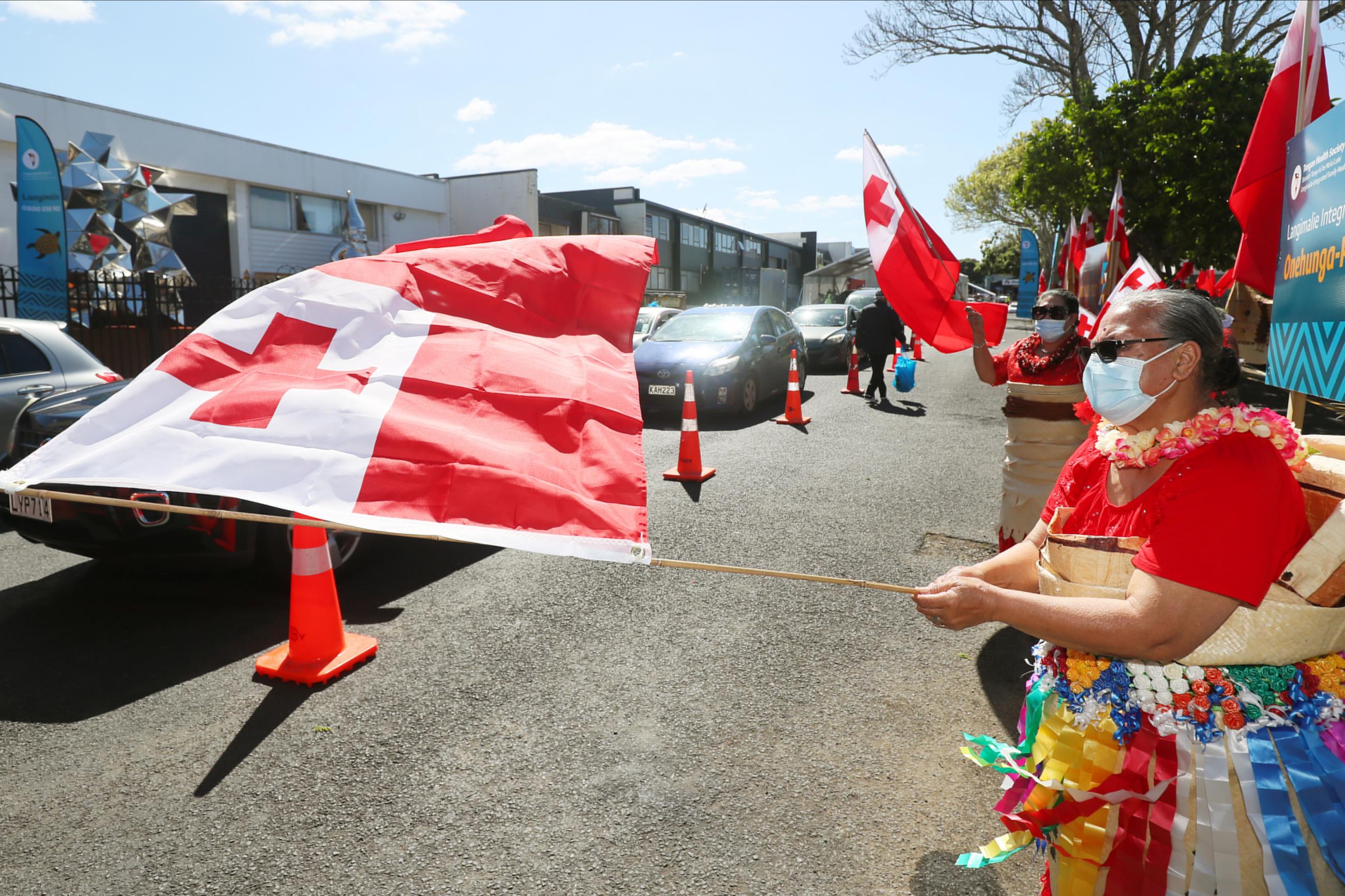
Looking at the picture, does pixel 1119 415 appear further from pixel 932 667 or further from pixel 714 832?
pixel 932 667

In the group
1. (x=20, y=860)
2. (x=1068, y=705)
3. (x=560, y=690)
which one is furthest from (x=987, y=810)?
(x=20, y=860)

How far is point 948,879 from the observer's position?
2.51 m

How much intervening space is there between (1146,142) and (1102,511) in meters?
19.5

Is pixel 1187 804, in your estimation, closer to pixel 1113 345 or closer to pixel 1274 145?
pixel 1113 345

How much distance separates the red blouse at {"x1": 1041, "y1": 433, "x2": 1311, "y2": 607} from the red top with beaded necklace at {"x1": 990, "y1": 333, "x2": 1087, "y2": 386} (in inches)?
109

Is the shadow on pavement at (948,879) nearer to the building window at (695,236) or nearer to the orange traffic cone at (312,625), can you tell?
the orange traffic cone at (312,625)

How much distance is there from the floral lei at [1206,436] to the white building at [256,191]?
23.2 metres

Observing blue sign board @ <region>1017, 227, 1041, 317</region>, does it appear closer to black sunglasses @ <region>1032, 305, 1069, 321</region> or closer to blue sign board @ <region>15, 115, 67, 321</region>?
blue sign board @ <region>15, 115, 67, 321</region>

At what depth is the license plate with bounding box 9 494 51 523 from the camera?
4.31 m

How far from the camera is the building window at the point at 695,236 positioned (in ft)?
171

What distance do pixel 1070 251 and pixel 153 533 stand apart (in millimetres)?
16781

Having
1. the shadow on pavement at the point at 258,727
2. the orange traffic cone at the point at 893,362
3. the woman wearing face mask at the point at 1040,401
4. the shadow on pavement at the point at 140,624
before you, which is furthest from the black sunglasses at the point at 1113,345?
the orange traffic cone at the point at 893,362

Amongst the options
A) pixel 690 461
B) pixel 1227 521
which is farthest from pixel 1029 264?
pixel 1227 521

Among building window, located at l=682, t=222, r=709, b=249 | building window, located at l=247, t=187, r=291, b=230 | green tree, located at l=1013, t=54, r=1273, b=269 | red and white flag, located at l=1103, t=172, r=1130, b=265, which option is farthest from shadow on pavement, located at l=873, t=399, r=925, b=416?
building window, located at l=682, t=222, r=709, b=249
